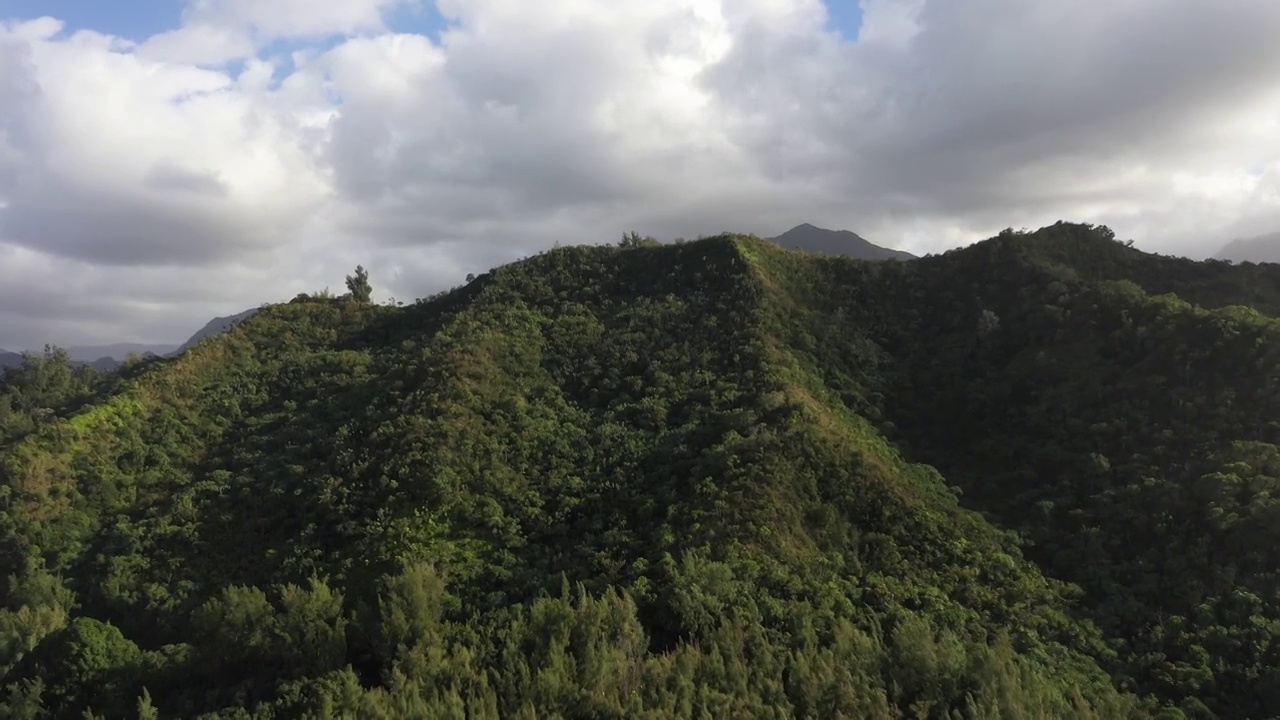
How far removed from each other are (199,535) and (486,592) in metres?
11.9

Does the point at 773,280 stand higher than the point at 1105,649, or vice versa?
the point at 773,280

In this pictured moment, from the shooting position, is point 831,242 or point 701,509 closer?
point 701,509

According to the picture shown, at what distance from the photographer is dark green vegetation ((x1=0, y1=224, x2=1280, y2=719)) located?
1471 cm

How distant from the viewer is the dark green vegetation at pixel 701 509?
579 inches

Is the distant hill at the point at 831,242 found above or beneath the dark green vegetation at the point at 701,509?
above

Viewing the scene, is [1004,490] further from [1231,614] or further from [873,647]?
[873,647]

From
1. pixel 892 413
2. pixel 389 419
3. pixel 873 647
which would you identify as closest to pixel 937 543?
pixel 873 647

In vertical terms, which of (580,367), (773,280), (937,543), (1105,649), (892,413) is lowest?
(1105,649)

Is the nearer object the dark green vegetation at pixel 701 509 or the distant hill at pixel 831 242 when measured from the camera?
the dark green vegetation at pixel 701 509

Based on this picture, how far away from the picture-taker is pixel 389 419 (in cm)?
2717

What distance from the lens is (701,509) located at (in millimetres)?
19906

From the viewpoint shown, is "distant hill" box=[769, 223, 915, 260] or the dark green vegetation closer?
the dark green vegetation

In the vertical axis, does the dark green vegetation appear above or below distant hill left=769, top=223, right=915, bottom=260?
below

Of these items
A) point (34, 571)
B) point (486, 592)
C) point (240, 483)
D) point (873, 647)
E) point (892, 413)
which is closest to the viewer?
point (873, 647)
